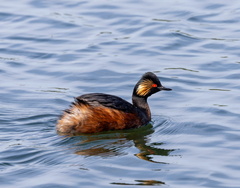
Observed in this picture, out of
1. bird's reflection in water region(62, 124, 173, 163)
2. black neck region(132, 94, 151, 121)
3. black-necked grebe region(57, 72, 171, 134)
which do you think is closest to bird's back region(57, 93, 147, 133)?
black-necked grebe region(57, 72, 171, 134)

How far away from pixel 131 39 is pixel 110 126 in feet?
16.3

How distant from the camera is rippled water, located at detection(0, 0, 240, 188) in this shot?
859cm

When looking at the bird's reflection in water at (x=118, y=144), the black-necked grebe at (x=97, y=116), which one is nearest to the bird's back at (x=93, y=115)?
the black-necked grebe at (x=97, y=116)

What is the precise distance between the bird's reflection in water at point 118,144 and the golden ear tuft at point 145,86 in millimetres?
653

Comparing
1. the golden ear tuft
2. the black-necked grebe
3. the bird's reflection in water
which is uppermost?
the golden ear tuft

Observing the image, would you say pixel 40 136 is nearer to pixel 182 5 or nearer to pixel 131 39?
pixel 131 39

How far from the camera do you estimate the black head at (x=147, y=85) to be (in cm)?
1080

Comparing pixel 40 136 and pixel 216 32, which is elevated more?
pixel 216 32

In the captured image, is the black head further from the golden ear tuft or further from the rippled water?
the rippled water

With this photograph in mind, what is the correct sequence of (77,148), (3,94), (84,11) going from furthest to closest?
(84,11) < (3,94) < (77,148)

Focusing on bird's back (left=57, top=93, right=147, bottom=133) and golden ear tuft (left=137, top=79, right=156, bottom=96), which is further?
golden ear tuft (left=137, top=79, right=156, bottom=96)

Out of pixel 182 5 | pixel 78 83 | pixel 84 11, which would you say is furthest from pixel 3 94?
pixel 182 5

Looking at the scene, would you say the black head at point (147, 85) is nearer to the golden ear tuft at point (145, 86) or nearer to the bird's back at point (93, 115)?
the golden ear tuft at point (145, 86)

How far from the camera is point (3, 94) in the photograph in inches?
461
